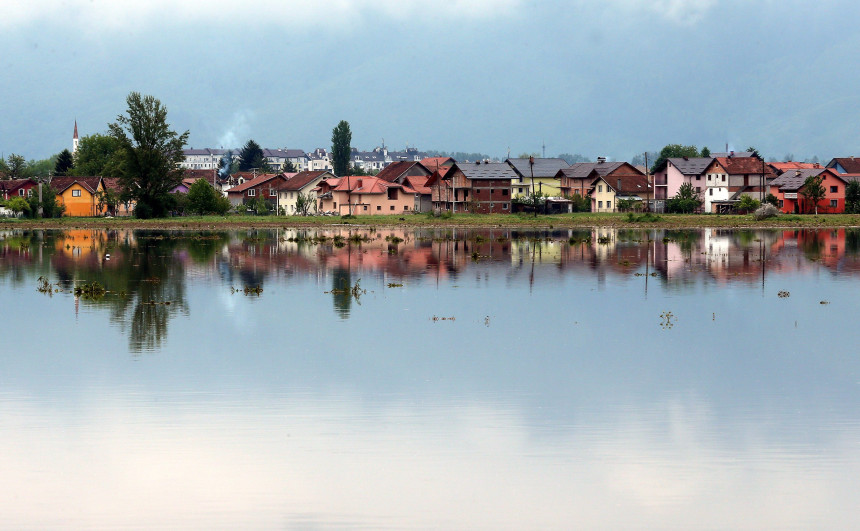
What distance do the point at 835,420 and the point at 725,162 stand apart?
114 meters

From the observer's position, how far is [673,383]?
677 inches

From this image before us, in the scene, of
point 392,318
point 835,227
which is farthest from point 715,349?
point 835,227

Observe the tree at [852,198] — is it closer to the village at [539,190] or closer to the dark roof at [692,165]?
the village at [539,190]

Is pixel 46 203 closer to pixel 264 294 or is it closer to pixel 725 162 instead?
pixel 725 162

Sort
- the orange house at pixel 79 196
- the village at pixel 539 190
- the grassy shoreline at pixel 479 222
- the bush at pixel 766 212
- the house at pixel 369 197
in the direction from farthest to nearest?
the orange house at pixel 79 196 < the house at pixel 369 197 < the village at pixel 539 190 < the bush at pixel 766 212 < the grassy shoreline at pixel 479 222

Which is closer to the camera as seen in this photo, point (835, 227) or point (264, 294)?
point (264, 294)

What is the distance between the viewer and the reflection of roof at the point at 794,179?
113 m

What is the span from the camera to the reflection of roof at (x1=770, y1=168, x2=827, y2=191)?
371ft

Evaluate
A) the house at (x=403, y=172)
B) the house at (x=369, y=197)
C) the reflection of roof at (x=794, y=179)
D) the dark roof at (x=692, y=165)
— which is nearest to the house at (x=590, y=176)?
the dark roof at (x=692, y=165)

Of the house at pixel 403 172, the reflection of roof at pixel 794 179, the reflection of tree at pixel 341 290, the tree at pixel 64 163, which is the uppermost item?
the tree at pixel 64 163

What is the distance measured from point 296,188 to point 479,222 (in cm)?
4012

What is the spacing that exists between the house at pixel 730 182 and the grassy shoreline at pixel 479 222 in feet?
53.3

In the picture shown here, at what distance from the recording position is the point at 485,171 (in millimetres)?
118875

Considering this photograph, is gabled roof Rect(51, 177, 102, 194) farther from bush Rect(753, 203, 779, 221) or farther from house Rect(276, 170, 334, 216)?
bush Rect(753, 203, 779, 221)
